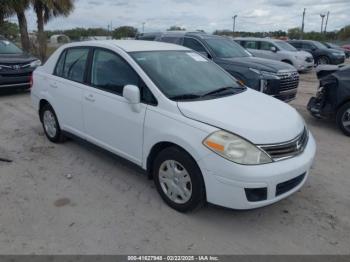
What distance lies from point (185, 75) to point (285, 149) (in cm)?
149

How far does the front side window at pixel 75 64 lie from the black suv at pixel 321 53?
58.5 ft

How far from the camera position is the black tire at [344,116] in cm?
→ 633

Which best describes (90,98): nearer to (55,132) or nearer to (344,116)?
(55,132)

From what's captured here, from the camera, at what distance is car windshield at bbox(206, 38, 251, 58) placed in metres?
8.41

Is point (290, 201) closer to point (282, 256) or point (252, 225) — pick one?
point (252, 225)

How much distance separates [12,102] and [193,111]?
689 cm

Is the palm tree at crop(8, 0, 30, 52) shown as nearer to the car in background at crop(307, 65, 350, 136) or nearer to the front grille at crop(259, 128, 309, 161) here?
the car in background at crop(307, 65, 350, 136)

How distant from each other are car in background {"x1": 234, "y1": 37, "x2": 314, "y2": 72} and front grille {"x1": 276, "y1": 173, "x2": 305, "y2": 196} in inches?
503

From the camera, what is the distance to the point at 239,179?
298cm

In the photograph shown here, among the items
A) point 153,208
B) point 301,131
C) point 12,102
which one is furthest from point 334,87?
point 12,102

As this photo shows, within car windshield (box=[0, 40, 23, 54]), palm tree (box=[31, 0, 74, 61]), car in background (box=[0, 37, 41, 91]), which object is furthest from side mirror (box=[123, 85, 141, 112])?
palm tree (box=[31, 0, 74, 61])

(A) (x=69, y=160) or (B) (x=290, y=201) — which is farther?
(A) (x=69, y=160)

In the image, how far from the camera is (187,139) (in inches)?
126

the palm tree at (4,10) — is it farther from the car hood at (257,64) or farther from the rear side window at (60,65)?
the rear side window at (60,65)
